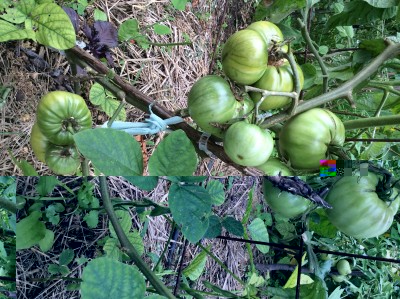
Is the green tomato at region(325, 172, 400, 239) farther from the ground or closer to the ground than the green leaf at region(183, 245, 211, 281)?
farther from the ground

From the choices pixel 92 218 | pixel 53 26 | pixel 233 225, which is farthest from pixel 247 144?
pixel 53 26

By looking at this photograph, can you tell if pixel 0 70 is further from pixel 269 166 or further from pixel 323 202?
pixel 323 202

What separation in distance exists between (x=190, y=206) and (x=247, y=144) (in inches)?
11.0

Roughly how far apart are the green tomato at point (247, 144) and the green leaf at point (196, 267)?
0.17 meters

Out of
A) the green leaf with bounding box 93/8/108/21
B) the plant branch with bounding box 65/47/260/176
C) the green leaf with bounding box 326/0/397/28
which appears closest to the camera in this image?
the plant branch with bounding box 65/47/260/176

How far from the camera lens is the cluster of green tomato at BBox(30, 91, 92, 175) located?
0.97m

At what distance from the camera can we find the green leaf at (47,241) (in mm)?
495

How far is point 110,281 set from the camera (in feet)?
1.23

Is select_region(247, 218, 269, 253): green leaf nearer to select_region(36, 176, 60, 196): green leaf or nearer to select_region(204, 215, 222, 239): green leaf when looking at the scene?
select_region(204, 215, 222, 239): green leaf

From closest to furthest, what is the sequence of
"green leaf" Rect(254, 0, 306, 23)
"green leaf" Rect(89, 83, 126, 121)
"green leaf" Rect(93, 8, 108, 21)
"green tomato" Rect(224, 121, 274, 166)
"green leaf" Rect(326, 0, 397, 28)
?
"green tomato" Rect(224, 121, 274, 166)
"green leaf" Rect(254, 0, 306, 23)
"green leaf" Rect(326, 0, 397, 28)
"green leaf" Rect(89, 83, 126, 121)
"green leaf" Rect(93, 8, 108, 21)

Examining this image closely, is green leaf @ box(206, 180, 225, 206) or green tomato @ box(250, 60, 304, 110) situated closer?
green leaf @ box(206, 180, 225, 206)

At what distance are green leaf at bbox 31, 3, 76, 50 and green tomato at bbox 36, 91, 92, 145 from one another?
0.12m

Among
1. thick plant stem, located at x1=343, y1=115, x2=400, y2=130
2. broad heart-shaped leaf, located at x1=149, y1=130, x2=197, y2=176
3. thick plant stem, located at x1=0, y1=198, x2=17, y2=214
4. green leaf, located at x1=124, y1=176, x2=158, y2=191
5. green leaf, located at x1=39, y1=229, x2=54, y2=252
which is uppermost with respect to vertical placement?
broad heart-shaped leaf, located at x1=149, y1=130, x2=197, y2=176

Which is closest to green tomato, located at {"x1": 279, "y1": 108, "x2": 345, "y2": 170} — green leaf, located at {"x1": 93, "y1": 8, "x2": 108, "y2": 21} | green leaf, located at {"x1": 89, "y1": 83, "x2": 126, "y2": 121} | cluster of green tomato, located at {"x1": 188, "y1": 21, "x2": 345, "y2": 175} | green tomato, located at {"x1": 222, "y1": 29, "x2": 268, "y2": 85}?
cluster of green tomato, located at {"x1": 188, "y1": 21, "x2": 345, "y2": 175}
